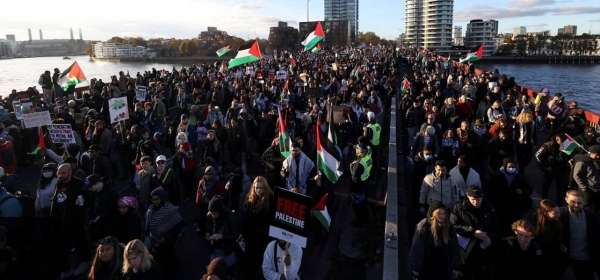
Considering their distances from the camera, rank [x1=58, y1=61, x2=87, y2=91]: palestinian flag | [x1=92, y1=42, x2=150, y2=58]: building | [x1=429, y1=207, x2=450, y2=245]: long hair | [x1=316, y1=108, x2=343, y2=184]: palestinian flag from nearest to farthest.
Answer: [x1=429, y1=207, x2=450, y2=245]: long hair → [x1=316, y1=108, x2=343, y2=184]: palestinian flag → [x1=58, y1=61, x2=87, y2=91]: palestinian flag → [x1=92, y1=42, x2=150, y2=58]: building

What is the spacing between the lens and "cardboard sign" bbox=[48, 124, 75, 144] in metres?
8.74

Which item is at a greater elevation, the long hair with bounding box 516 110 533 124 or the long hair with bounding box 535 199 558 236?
the long hair with bounding box 516 110 533 124

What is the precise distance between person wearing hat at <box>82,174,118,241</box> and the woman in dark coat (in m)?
5.51

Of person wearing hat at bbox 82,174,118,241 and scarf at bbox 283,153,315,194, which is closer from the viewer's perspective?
person wearing hat at bbox 82,174,118,241

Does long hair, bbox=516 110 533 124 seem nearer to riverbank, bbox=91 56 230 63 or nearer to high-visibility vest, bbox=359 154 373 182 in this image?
high-visibility vest, bbox=359 154 373 182

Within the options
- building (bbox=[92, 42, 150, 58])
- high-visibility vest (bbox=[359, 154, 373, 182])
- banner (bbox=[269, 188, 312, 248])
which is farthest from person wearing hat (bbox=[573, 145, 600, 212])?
building (bbox=[92, 42, 150, 58])

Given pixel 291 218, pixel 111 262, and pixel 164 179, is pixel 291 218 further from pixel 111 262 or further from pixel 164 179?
pixel 164 179

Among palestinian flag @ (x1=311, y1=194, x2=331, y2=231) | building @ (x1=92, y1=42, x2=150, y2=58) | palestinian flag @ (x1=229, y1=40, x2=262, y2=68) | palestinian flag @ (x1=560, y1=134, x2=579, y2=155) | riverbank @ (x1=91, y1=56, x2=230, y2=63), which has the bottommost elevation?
palestinian flag @ (x1=311, y1=194, x2=331, y2=231)

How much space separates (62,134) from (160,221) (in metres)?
4.87

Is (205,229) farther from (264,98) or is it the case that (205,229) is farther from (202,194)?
(264,98)

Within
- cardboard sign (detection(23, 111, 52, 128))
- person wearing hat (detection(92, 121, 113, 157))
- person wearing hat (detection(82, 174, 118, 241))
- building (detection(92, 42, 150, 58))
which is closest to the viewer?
person wearing hat (detection(82, 174, 118, 241))

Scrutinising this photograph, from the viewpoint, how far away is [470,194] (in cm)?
506

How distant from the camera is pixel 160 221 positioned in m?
5.36

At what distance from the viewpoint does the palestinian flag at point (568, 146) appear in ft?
23.3
